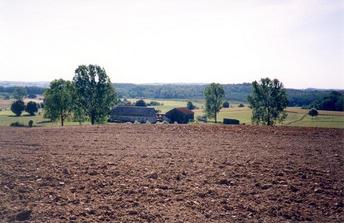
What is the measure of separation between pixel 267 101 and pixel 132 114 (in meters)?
28.4

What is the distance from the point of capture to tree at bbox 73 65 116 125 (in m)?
49.5

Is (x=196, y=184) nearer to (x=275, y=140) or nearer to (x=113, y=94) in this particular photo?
(x=275, y=140)

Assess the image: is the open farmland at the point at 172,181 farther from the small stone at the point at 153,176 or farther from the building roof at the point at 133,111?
the building roof at the point at 133,111

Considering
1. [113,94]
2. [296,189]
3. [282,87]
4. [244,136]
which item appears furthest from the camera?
[282,87]

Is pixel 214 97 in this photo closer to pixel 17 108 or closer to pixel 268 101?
pixel 268 101

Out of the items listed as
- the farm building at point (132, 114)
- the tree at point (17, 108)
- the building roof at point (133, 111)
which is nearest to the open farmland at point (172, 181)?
the farm building at point (132, 114)

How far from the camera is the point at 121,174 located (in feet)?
36.7

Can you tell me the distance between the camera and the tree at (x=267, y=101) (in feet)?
198

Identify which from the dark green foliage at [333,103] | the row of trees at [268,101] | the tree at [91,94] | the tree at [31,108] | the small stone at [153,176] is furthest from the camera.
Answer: the tree at [31,108]

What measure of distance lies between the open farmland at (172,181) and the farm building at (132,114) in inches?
2136

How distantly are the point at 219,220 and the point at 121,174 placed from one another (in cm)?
411

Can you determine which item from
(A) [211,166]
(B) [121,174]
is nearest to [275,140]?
(A) [211,166]

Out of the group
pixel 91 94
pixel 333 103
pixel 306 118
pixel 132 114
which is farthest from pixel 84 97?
pixel 333 103

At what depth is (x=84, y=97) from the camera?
1950 inches
